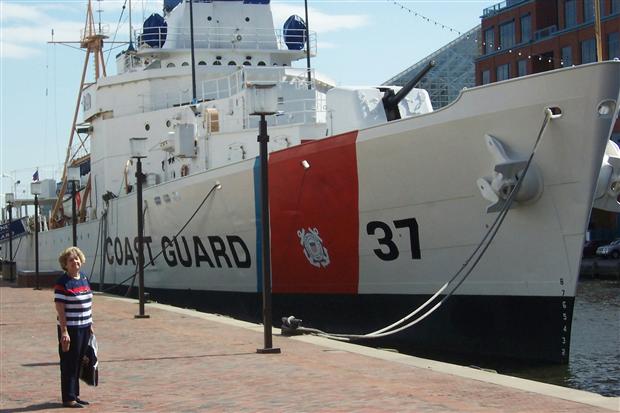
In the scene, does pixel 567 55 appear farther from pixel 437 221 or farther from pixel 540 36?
pixel 437 221

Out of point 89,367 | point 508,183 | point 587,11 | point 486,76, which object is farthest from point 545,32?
point 89,367

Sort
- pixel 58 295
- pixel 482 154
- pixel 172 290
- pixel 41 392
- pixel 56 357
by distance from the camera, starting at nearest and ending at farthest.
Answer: pixel 58 295 → pixel 41 392 → pixel 56 357 → pixel 482 154 → pixel 172 290

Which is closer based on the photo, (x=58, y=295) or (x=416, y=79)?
(x=58, y=295)

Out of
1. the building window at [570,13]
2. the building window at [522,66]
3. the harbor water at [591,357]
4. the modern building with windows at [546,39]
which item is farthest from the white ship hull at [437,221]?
the building window at [522,66]

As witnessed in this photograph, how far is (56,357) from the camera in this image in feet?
35.2

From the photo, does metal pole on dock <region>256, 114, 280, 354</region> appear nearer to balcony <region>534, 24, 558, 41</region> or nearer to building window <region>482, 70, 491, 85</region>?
balcony <region>534, 24, 558, 41</region>

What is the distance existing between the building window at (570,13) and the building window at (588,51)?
2.02m

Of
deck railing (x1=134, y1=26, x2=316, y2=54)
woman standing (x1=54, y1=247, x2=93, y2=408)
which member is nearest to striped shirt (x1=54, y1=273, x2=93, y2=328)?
woman standing (x1=54, y1=247, x2=93, y2=408)

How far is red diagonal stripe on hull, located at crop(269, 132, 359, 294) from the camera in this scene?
14.8 meters

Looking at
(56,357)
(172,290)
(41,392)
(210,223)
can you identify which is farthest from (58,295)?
(172,290)

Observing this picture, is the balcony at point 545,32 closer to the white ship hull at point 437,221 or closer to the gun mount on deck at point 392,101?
the gun mount on deck at point 392,101

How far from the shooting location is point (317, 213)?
50.6 feet

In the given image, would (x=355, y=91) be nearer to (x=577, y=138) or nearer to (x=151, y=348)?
(x=577, y=138)

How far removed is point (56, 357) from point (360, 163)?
558 centimetres
